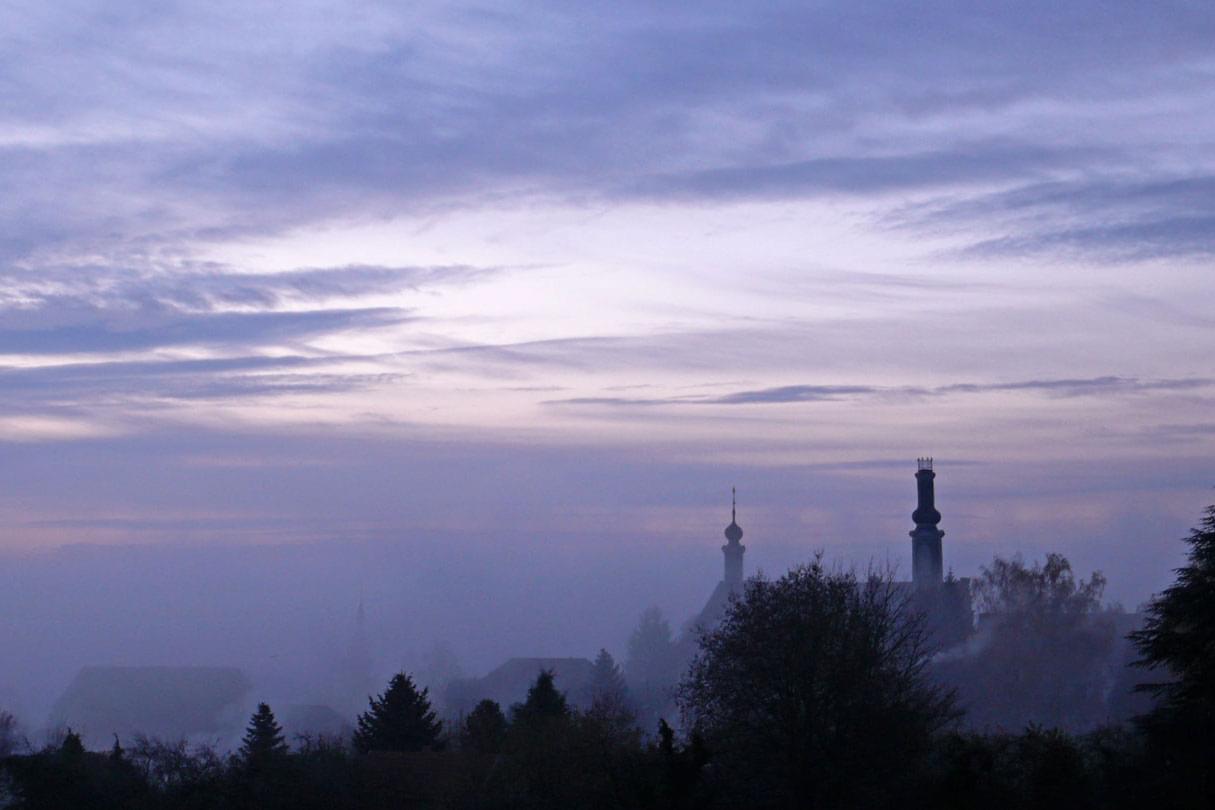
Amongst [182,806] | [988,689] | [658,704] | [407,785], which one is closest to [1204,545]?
[407,785]

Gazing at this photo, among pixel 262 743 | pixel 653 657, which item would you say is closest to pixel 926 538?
pixel 653 657

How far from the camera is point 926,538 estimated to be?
14638 cm

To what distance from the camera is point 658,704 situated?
134500 millimetres

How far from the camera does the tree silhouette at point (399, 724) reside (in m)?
62.2

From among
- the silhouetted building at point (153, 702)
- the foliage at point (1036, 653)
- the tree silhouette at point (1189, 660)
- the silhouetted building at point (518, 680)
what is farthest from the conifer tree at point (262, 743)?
the silhouetted building at point (518, 680)

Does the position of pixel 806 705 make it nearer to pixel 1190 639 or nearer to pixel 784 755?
pixel 784 755

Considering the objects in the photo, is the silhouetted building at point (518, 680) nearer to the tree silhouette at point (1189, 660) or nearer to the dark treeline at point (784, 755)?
the dark treeline at point (784, 755)

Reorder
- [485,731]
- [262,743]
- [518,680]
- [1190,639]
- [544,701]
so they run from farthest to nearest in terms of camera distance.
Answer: [518,680] < [485,731] < [544,701] < [262,743] < [1190,639]

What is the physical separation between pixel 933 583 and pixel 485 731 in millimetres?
90938

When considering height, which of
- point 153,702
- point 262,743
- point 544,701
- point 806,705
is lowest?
point 153,702

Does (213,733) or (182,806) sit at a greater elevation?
(182,806)

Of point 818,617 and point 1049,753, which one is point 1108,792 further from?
point 818,617

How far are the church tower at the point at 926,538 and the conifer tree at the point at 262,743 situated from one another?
9095 cm

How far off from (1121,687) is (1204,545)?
3029 inches
